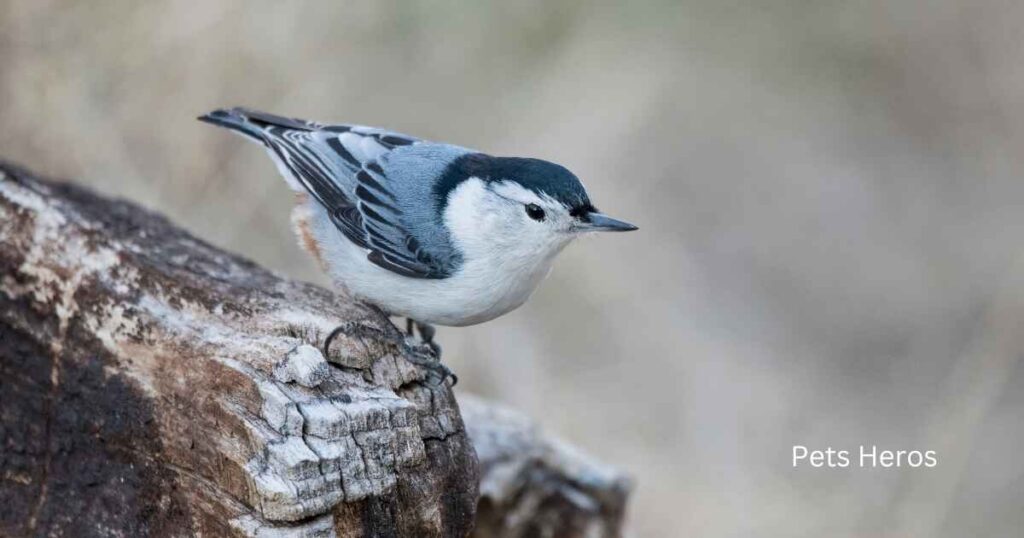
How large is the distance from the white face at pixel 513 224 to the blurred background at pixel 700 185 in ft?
7.37

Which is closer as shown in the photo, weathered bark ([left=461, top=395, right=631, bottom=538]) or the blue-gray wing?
the blue-gray wing

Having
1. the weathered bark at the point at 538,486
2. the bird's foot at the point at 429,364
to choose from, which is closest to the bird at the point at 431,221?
the bird's foot at the point at 429,364

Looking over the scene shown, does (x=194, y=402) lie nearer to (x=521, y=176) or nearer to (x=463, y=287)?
(x=463, y=287)

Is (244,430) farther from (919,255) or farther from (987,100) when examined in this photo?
(987,100)

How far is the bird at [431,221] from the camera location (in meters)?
3.15

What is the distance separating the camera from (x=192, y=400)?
262 centimetres

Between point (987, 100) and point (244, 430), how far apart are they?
5307 mm

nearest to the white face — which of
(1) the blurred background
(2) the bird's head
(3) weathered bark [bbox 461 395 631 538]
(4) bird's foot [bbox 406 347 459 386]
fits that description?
(2) the bird's head

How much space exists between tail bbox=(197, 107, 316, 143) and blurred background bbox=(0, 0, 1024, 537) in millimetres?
2048

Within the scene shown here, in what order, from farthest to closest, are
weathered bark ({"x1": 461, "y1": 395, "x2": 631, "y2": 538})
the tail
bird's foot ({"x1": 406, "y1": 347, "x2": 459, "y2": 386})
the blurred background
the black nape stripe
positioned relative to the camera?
the blurred background → the tail → weathered bark ({"x1": 461, "y1": 395, "x2": 631, "y2": 538}) → the black nape stripe → bird's foot ({"x1": 406, "y1": 347, "x2": 459, "y2": 386})

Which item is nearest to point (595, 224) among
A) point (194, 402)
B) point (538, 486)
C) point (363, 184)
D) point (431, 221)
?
point (431, 221)

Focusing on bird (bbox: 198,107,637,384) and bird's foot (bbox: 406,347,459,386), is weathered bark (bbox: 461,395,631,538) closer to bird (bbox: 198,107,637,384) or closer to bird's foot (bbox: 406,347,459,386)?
bird (bbox: 198,107,637,384)

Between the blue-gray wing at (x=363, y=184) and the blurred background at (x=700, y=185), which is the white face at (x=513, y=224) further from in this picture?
the blurred background at (x=700, y=185)

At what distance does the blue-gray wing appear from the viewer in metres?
3.24
